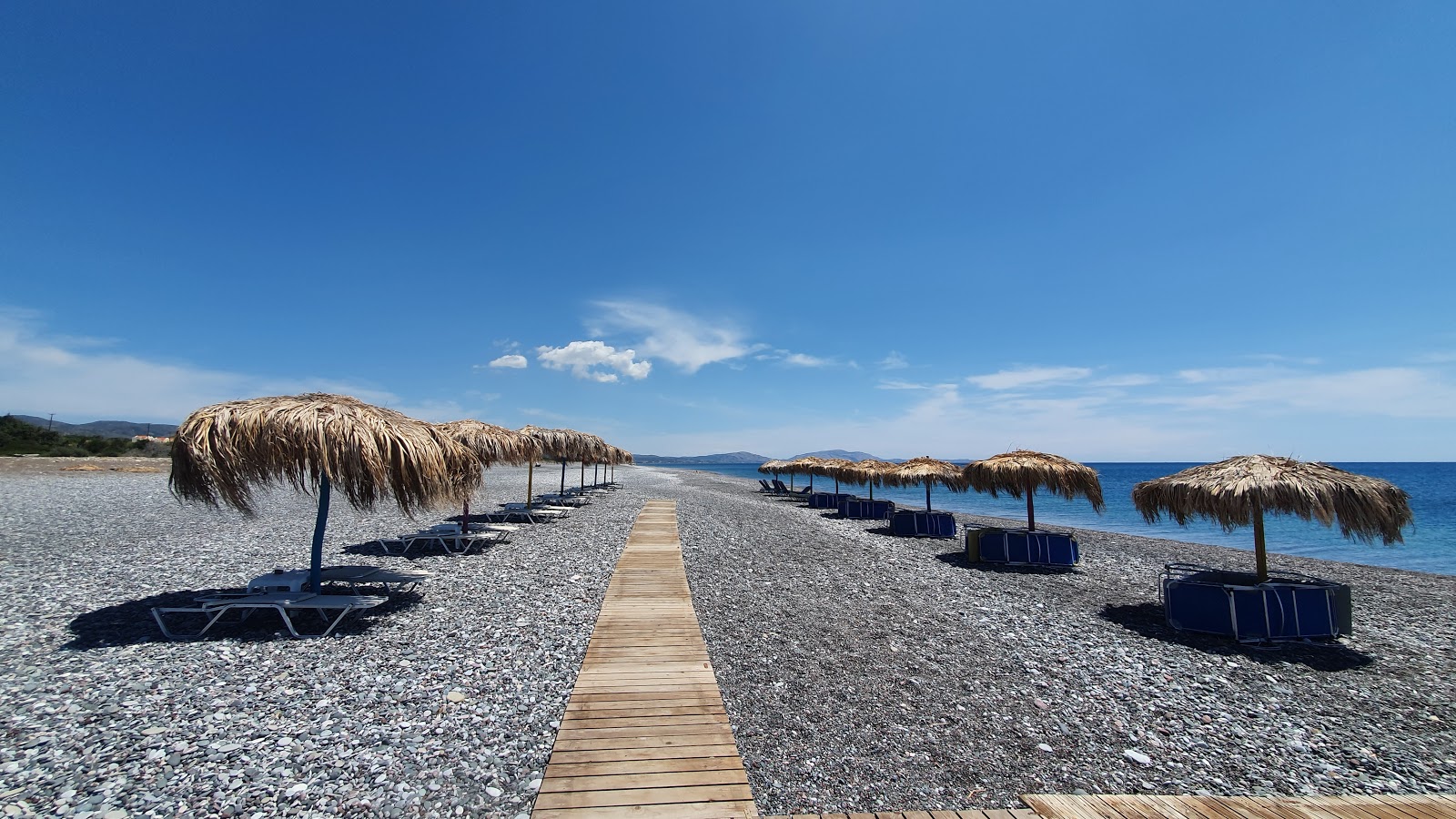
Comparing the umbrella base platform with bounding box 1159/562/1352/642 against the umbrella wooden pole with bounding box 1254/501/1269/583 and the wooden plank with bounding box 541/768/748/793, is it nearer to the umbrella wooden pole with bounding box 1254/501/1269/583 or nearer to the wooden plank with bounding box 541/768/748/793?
the umbrella wooden pole with bounding box 1254/501/1269/583

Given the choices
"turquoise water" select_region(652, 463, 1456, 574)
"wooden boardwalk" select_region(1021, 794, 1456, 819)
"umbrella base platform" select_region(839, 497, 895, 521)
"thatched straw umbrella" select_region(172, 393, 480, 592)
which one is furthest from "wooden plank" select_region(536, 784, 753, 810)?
"umbrella base platform" select_region(839, 497, 895, 521)

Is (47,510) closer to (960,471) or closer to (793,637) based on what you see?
(793,637)

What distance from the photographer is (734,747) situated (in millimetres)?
3559

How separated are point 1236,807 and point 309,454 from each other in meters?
8.19

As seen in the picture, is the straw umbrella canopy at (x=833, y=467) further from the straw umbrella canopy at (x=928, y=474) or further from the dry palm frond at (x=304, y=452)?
the dry palm frond at (x=304, y=452)

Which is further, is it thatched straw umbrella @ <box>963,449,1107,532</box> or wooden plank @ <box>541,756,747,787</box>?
thatched straw umbrella @ <box>963,449,1107,532</box>

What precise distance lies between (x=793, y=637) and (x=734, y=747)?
2.44 meters

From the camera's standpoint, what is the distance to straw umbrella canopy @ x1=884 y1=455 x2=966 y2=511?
1419 cm

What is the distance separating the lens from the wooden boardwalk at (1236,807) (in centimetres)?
303

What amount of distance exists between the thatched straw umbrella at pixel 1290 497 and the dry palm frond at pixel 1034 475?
3.27 m

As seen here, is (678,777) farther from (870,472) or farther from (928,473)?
(870,472)

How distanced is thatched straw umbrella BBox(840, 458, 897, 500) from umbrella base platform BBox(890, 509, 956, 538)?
3.86 meters

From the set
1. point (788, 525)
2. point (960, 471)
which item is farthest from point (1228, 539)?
point (788, 525)

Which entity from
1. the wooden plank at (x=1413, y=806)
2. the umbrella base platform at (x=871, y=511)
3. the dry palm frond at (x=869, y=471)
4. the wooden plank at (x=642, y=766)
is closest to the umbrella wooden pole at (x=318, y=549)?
the wooden plank at (x=642, y=766)
